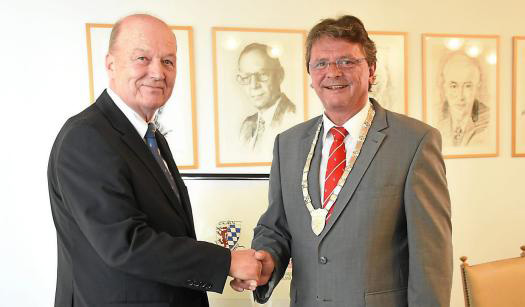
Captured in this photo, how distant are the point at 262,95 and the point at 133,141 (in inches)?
66.7

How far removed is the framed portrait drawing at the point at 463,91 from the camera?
3480mm

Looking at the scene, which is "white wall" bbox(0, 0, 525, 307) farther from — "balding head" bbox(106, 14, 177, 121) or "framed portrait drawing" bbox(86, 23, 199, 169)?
"balding head" bbox(106, 14, 177, 121)

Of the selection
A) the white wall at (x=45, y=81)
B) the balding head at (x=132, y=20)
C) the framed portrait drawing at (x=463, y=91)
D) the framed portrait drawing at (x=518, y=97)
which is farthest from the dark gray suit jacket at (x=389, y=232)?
the framed portrait drawing at (x=518, y=97)

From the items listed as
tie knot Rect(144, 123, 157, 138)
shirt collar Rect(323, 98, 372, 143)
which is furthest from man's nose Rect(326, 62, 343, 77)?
tie knot Rect(144, 123, 157, 138)

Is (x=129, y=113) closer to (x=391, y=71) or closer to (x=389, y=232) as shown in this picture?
(x=389, y=232)

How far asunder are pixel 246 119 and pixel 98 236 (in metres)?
1.85

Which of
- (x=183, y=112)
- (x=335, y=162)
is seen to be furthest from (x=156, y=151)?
(x=183, y=112)

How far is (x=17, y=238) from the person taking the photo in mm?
2947

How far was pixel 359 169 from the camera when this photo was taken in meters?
1.71

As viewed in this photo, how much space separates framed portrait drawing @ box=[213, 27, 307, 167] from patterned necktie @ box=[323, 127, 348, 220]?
55.1 inches

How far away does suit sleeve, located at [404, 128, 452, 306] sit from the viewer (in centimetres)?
162

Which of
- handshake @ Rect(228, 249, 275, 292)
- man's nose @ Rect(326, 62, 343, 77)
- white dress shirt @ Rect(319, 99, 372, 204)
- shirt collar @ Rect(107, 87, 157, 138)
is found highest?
man's nose @ Rect(326, 62, 343, 77)

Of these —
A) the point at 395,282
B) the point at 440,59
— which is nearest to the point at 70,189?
the point at 395,282

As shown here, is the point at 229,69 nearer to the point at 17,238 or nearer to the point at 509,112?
the point at 17,238
